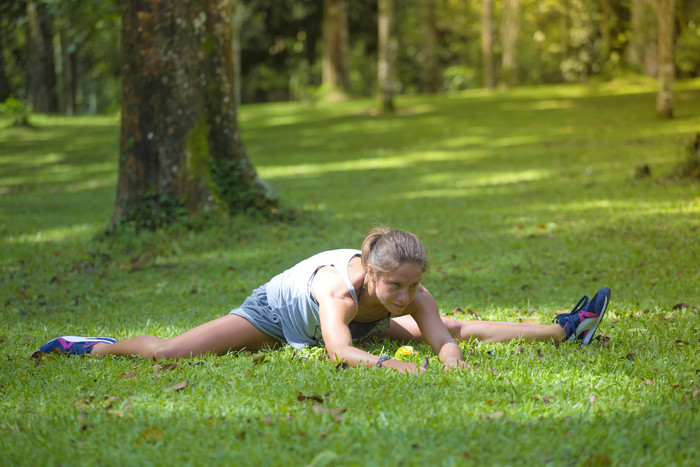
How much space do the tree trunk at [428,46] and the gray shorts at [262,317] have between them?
27039mm

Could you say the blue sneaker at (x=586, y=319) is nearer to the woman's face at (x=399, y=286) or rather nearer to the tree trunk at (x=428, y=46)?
the woman's face at (x=399, y=286)

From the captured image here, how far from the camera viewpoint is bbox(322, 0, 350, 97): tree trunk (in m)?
28.7

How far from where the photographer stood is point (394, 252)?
4297 mm

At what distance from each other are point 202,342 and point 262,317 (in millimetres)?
462

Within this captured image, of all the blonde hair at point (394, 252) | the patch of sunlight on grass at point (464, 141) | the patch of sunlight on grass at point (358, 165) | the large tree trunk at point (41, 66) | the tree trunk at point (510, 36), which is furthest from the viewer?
the tree trunk at point (510, 36)

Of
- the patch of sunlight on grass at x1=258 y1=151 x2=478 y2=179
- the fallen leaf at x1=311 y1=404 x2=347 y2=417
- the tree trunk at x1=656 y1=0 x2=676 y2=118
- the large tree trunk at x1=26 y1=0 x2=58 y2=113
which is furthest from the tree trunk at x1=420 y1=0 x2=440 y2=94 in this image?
the fallen leaf at x1=311 y1=404 x2=347 y2=417

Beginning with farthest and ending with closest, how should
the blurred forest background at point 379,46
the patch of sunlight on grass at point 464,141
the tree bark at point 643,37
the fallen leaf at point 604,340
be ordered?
the blurred forest background at point 379,46, the tree bark at point 643,37, the patch of sunlight on grass at point 464,141, the fallen leaf at point 604,340

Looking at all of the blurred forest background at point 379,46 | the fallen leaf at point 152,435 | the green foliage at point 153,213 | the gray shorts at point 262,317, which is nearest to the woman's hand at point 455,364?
the gray shorts at point 262,317

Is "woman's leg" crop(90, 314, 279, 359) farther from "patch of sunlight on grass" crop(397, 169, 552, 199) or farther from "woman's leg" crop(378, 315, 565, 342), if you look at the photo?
"patch of sunlight on grass" crop(397, 169, 552, 199)

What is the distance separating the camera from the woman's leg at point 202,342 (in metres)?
4.87

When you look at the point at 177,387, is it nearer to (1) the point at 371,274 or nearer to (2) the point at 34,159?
(1) the point at 371,274

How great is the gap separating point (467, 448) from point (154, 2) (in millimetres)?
8112

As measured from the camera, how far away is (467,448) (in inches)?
127

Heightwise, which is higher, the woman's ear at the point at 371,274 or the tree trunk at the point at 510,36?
the tree trunk at the point at 510,36
